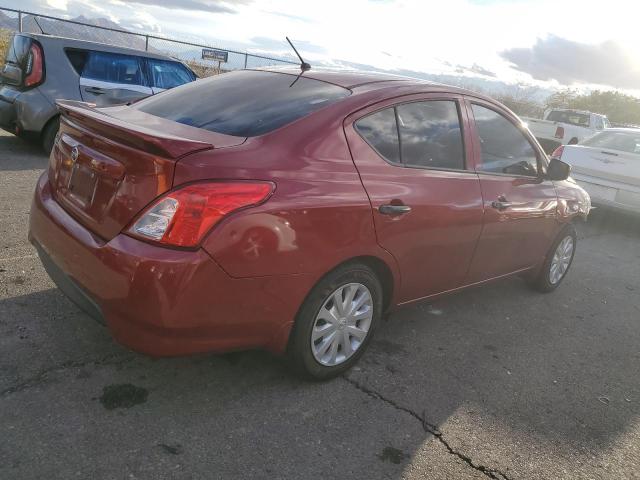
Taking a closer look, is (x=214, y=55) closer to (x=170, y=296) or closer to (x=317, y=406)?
(x=317, y=406)

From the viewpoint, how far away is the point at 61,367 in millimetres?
2924

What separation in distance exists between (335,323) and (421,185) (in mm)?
919

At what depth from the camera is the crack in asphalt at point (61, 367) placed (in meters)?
2.70

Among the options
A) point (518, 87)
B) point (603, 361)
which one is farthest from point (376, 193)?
point (518, 87)

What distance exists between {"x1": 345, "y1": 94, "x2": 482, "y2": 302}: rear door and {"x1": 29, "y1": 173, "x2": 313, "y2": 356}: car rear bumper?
665mm

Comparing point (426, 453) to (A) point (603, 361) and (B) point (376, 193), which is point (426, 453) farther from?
(A) point (603, 361)

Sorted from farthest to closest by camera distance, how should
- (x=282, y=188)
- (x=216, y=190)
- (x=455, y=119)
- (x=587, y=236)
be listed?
(x=587, y=236)
(x=455, y=119)
(x=282, y=188)
(x=216, y=190)

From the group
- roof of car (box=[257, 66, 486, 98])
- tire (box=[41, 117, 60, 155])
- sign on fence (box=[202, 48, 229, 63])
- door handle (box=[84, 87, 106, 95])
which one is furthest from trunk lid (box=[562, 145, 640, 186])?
sign on fence (box=[202, 48, 229, 63])

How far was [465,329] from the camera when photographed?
13.6 ft

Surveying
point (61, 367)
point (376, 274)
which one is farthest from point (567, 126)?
point (61, 367)

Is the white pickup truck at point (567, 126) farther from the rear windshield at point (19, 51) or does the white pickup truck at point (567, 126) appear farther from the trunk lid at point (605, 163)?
the rear windshield at point (19, 51)

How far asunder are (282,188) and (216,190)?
325mm

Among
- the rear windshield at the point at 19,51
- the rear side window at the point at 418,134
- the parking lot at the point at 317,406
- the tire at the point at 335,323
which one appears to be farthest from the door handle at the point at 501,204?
the rear windshield at the point at 19,51

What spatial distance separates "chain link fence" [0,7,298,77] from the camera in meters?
14.0
